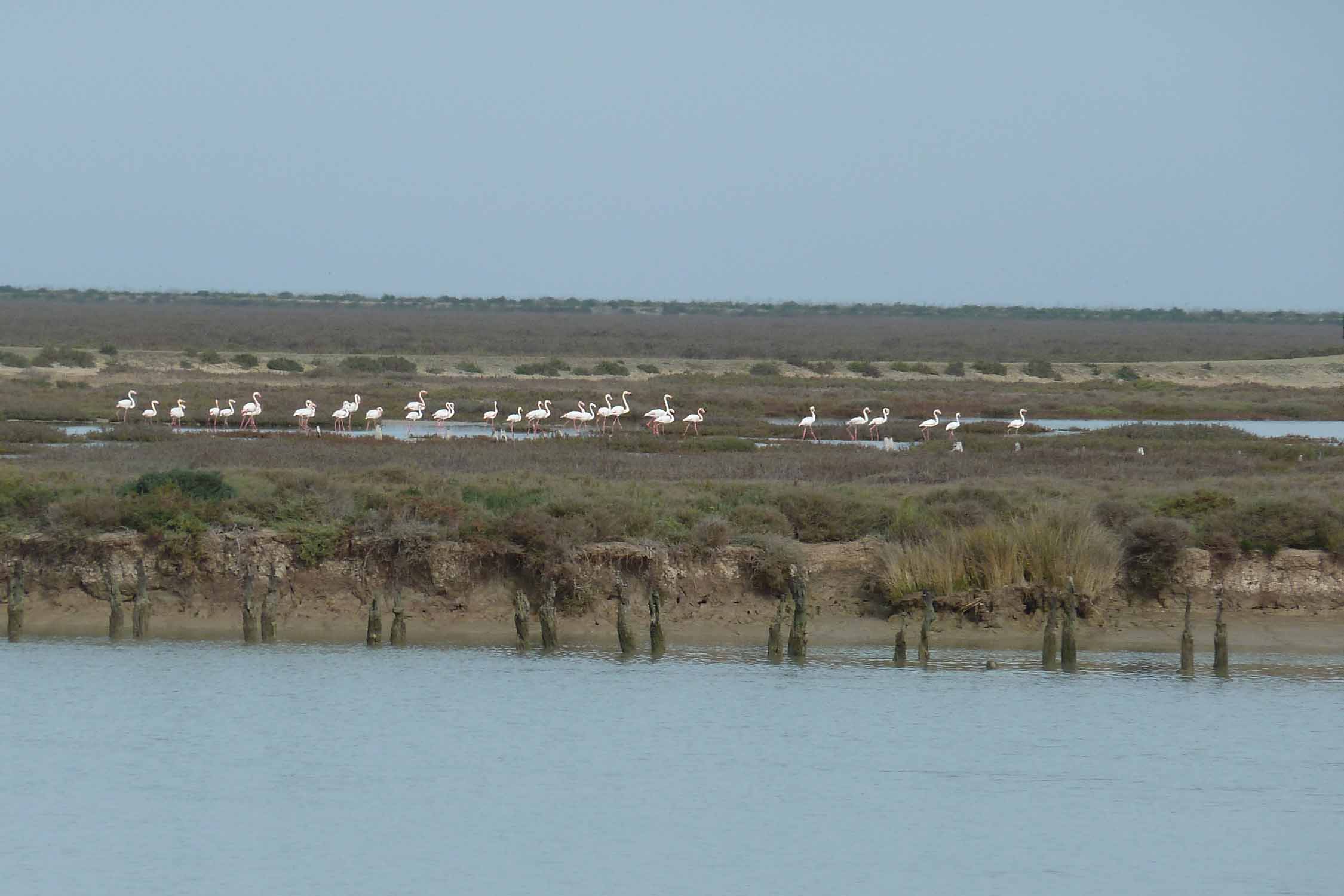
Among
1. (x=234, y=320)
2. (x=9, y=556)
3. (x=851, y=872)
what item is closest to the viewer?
(x=851, y=872)

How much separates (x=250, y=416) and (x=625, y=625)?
2334 centimetres

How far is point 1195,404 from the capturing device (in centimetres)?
5656

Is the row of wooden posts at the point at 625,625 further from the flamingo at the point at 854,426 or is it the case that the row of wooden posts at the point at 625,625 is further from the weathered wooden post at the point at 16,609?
the flamingo at the point at 854,426

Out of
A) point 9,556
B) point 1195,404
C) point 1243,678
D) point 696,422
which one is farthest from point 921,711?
point 1195,404

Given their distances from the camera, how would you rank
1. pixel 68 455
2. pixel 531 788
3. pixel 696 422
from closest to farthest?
1. pixel 531 788
2. pixel 68 455
3. pixel 696 422

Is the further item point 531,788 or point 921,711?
point 921,711

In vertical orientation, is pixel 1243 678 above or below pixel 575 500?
below

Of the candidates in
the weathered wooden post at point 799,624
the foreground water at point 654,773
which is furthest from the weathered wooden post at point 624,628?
the weathered wooden post at point 799,624

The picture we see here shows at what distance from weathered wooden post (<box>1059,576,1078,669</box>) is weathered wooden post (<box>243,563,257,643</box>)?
9.54m

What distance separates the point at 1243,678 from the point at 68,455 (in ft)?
66.2

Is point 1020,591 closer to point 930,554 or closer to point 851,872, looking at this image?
point 930,554

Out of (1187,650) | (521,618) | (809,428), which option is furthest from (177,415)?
(1187,650)

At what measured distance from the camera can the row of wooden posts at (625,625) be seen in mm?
20297

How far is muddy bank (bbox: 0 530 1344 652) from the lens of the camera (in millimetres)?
22375
